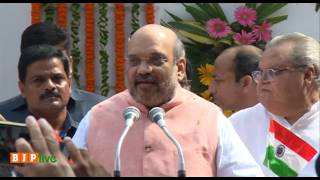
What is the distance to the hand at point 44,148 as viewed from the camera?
8.41 ft

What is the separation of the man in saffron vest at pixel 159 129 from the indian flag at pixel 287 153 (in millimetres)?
356

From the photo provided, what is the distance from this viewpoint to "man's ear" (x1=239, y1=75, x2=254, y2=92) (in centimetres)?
484

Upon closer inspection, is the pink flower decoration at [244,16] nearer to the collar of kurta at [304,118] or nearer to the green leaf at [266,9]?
the green leaf at [266,9]

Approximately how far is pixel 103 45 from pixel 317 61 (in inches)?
105

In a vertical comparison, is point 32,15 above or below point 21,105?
above

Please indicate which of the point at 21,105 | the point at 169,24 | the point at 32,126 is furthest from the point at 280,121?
the point at 169,24

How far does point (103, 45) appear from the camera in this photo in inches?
256

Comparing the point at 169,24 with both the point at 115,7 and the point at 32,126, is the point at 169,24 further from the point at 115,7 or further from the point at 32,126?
the point at 32,126

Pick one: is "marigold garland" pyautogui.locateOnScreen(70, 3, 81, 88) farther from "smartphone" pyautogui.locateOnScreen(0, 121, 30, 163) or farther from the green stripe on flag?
"smartphone" pyautogui.locateOnScreen(0, 121, 30, 163)

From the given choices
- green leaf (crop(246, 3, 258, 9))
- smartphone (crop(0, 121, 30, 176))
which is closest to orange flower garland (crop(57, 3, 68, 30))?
green leaf (crop(246, 3, 258, 9))

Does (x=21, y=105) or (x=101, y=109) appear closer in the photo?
(x=101, y=109)

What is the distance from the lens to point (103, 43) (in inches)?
255

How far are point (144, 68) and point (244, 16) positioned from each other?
3.01 metres

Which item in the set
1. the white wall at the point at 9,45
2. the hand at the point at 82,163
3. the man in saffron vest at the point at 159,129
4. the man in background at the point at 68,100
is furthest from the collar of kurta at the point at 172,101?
the white wall at the point at 9,45
